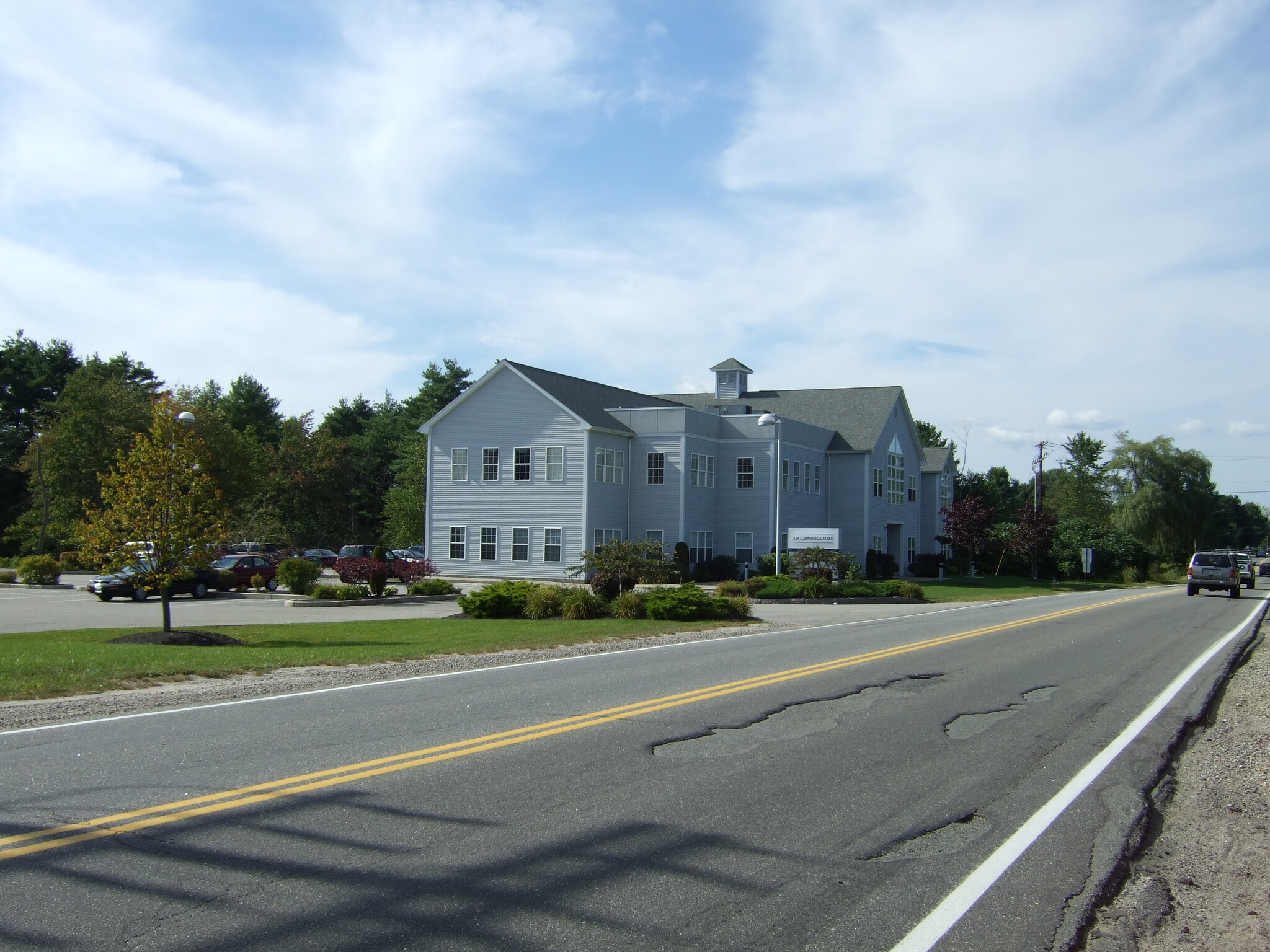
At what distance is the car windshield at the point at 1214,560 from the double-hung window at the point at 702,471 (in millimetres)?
20574

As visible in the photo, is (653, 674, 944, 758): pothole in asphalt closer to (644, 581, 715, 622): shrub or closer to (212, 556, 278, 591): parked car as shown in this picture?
(644, 581, 715, 622): shrub

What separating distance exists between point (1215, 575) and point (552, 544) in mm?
26918

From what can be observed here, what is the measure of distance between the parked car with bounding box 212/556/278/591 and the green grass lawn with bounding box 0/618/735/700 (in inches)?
629

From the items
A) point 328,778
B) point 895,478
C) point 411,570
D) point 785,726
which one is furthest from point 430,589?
point 895,478

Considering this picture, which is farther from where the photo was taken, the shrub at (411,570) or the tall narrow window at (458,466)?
the tall narrow window at (458,466)

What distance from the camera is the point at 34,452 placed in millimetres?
57188

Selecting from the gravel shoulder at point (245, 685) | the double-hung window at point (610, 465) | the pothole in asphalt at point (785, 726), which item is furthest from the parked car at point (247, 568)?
the pothole in asphalt at point (785, 726)

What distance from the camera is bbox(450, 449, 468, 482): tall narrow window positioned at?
153ft

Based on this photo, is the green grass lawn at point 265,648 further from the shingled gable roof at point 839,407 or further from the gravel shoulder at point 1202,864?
the shingled gable roof at point 839,407

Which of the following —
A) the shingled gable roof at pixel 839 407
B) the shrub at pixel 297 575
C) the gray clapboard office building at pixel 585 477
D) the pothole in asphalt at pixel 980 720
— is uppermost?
the shingled gable roof at pixel 839 407

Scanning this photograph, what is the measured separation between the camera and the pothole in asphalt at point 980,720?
32.2 ft

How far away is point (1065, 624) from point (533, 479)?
86.3 feet

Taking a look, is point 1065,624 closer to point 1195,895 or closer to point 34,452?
point 1195,895

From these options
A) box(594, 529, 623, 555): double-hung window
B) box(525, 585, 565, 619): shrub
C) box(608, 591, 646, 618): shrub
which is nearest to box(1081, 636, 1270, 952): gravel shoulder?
box(608, 591, 646, 618): shrub
